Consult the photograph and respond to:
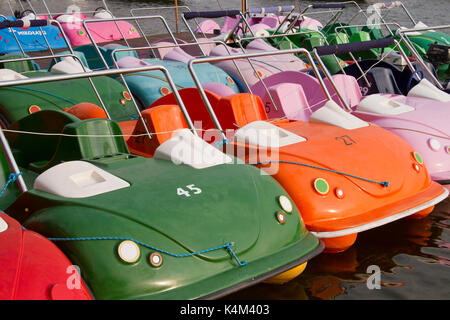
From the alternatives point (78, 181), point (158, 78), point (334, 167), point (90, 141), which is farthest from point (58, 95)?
point (334, 167)

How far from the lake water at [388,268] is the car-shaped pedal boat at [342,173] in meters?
0.20

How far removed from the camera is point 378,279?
352 cm

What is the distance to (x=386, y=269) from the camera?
3.66 m

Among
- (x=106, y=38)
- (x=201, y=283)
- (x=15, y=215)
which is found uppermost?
(x=15, y=215)

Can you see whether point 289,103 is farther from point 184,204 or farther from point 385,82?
point 184,204

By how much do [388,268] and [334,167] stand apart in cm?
77

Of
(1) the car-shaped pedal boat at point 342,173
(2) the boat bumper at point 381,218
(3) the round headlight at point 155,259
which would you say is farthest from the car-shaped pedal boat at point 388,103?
(3) the round headlight at point 155,259

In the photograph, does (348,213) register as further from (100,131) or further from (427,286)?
(100,131)

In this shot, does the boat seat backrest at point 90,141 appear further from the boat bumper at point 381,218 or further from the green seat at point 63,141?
the boat bumper at point 381,218

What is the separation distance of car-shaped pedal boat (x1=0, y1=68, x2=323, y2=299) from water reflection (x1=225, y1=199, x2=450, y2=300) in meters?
0.35

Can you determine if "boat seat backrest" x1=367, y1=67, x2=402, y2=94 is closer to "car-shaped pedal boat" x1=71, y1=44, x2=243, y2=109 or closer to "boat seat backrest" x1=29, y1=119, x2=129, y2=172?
"car-shaped pedal boat" x1=71, y1=44, x2=243, y2=109
